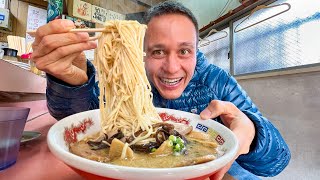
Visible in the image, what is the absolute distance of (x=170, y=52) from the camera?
1.39 metres

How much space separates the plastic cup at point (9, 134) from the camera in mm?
642

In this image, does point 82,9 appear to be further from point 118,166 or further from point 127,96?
point 118,166

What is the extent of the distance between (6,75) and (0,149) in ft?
2.45

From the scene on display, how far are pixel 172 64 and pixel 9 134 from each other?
0.95 m

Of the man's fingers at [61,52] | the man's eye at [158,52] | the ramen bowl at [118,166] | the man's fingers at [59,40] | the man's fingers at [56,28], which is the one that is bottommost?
the ramen bowl at [118,166]

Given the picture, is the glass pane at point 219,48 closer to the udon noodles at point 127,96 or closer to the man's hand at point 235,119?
the man's hand at point 235,119

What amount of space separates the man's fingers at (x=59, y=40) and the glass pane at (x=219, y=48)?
3.28m

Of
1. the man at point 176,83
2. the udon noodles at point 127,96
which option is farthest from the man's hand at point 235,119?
the udon noodles at point 127,96

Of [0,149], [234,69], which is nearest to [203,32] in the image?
[234,69]

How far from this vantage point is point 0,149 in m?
0.64

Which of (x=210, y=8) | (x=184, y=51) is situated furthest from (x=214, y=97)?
(x=210, y=8)

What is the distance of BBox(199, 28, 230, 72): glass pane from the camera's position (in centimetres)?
378

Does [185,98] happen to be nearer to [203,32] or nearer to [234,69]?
[234,69]

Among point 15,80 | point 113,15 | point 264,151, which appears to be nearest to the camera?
point 264,151
